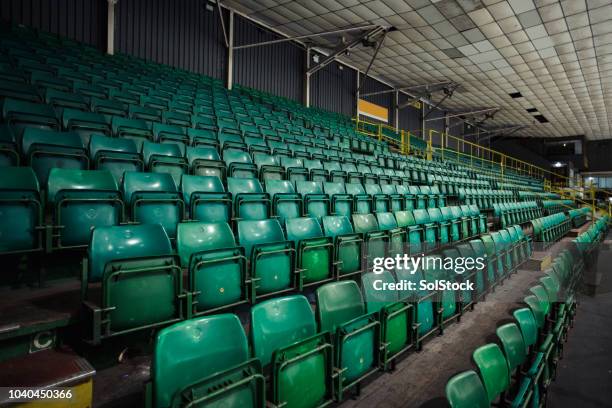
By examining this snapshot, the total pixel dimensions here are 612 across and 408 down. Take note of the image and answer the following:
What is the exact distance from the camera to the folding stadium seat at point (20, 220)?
1325 mm

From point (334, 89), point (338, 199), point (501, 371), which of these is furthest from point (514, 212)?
point (334, 89)

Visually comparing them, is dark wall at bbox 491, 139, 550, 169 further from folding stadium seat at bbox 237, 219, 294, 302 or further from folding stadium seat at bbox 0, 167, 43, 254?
folding stadium seat at bbox 0, 167, 43, 254

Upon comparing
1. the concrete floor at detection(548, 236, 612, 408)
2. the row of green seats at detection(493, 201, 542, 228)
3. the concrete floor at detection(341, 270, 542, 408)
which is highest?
the row of green seats at detection(493, 201, 542, 228)

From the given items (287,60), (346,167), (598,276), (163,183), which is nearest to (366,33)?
(287,60)

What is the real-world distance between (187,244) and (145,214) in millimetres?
381

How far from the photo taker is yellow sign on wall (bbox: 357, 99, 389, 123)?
8914mm

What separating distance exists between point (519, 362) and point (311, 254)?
1072 mm

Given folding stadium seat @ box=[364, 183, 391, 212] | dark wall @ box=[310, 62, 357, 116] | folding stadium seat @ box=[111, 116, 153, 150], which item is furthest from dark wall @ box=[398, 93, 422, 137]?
folding stadium seat @ box=[111, 116, 153, 150]

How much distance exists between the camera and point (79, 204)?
5.00 ft

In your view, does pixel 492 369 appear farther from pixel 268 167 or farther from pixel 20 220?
pixel 268 167

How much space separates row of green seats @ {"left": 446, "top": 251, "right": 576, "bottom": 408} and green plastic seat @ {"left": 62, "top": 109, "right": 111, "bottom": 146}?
2599 mm

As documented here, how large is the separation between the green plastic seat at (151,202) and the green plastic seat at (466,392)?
4.73ft

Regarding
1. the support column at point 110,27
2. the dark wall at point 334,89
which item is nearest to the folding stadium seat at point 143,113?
the support column at point 110,27

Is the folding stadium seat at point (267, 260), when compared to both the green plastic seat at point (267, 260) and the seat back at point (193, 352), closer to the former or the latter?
the green plastic seat at point (267, 260)
